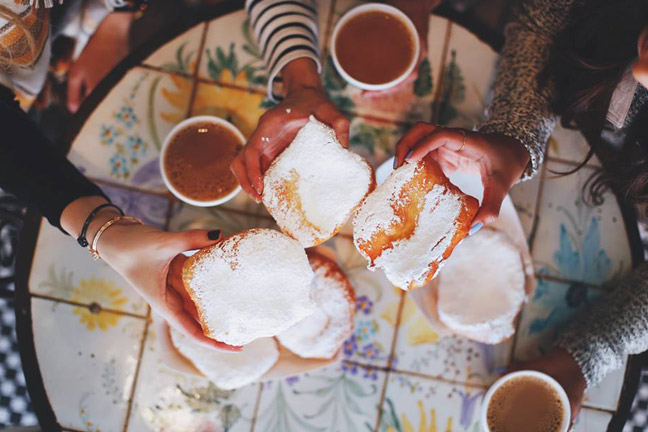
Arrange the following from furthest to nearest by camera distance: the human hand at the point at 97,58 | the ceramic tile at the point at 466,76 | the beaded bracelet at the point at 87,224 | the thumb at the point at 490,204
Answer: the human hand at the point at 97,58
the ceramic tile at the point at 466,76
the beaded bracelet at the point at 87,224
the thumb at the point at 490,204

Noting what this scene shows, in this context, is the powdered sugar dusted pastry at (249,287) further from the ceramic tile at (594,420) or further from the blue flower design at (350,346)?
the ceramic tile at (594,420)

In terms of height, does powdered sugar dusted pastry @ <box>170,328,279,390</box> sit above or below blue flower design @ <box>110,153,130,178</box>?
below

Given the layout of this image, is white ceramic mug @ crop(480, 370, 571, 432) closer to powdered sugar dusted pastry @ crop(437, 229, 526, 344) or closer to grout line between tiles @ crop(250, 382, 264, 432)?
powdered sugar dusted pastry @ crop(437, 229, 526, 344)

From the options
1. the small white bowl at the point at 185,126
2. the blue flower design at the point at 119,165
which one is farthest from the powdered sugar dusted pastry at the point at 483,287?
the blue flower design at the point at 119,165

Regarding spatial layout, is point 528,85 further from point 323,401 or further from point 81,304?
point 81,304

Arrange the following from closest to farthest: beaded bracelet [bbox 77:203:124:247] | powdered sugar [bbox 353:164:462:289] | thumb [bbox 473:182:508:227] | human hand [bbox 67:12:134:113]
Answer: powdered sugar [bbox 353:164:462:289], thumb [bbox 473:182:508:227], beaded bracelet [bbox 77:203:124:247], human hand [bbox 67:12:134:113]

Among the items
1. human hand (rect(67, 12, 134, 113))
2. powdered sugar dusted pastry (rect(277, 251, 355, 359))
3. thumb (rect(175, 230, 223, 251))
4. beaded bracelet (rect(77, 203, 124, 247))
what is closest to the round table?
powdered sugar dusted pastry (rect(277, 251, 355, 359))
